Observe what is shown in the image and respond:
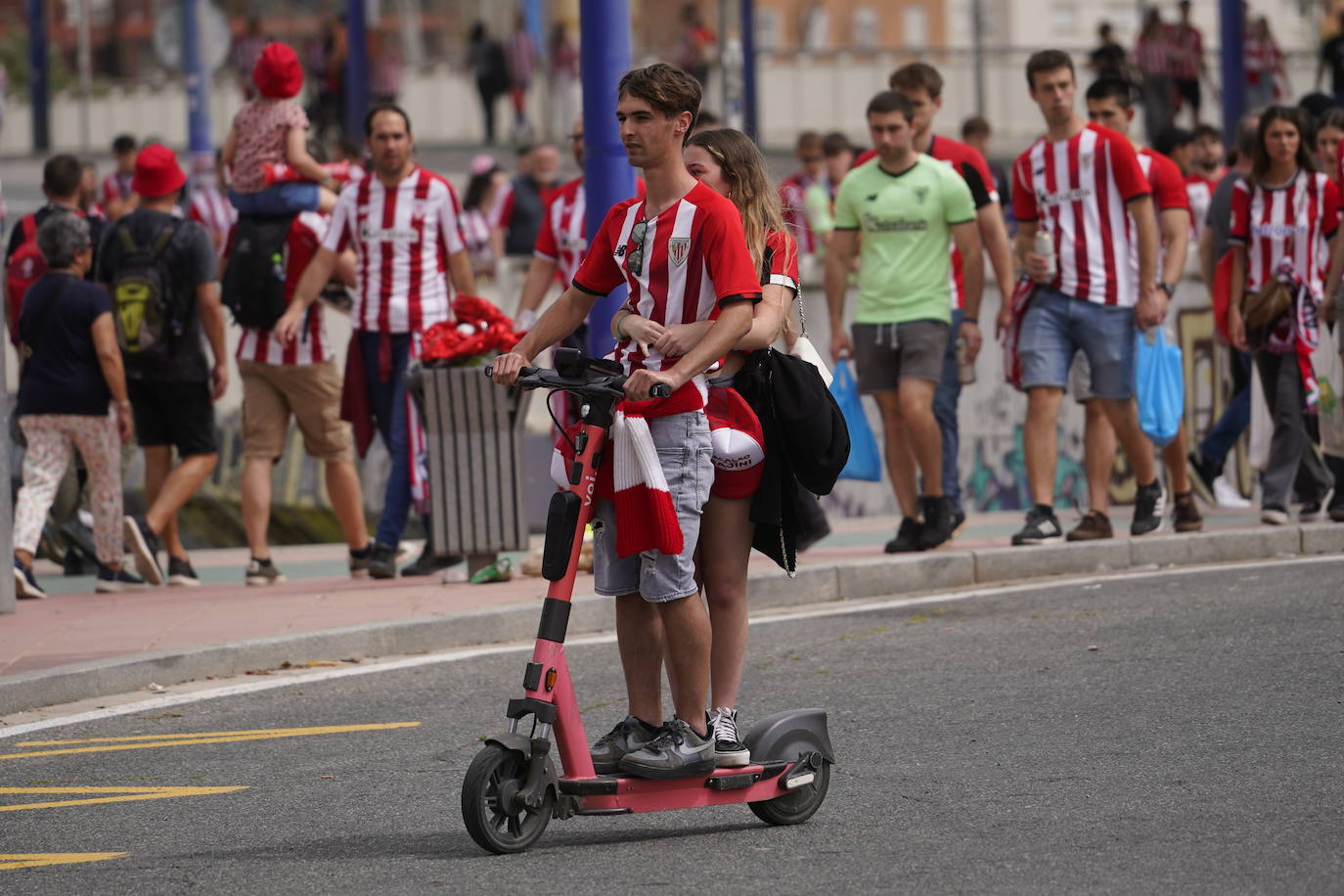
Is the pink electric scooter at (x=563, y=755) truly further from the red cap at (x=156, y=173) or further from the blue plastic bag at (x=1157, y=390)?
the blue plastic bag at (x=1157, y=390)

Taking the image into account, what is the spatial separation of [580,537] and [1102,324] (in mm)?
5865

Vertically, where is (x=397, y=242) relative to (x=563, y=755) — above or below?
above

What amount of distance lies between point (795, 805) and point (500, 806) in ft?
2.68

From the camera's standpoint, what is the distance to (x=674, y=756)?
548 cm

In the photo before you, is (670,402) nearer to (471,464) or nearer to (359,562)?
(471,464)

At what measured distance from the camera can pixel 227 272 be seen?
10641 millimetres

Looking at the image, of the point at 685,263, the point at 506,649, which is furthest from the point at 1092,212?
the point at 685,263

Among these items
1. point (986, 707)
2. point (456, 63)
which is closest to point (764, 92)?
point (456, 63)

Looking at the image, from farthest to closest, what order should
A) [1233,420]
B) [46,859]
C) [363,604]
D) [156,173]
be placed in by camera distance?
[1233,420] → [156,173] → [363,604] → [46,859]

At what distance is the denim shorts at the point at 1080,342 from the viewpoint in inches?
425

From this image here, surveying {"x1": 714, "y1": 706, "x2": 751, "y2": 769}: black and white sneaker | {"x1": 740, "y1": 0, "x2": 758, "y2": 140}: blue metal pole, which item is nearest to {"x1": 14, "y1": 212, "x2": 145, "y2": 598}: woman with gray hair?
{"x1": 714, "y1": 706, "x2": 751, "y2": 769}: black and white sneaker

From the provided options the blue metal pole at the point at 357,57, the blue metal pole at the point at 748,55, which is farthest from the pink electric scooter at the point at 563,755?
the blue metal pole at the point at 357,57

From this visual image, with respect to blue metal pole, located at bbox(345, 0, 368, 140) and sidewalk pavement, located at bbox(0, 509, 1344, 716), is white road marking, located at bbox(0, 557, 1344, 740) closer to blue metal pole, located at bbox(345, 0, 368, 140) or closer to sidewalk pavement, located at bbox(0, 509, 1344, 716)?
sidewalk pavement, located at bbox(0, 509, 1344, 716)

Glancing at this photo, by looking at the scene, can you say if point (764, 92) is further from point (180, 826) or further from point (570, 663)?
point (180, 826)
